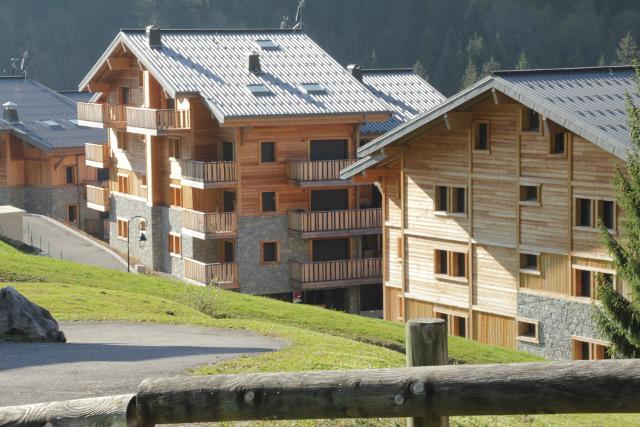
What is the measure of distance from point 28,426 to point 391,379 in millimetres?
2175

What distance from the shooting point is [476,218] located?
37.9m

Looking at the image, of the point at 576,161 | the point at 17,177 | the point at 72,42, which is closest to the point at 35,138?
the point at 17,177

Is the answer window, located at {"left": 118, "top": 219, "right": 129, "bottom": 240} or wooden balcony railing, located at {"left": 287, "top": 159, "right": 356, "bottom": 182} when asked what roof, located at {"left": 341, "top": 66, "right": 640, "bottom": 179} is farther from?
window, located at {"left": 118, "top": 219, "right": 129, "bottom": 240}

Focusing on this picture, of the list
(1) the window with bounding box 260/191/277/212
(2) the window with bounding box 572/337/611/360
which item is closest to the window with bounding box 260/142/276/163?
(1) the window with bounding box 260/191/277/212

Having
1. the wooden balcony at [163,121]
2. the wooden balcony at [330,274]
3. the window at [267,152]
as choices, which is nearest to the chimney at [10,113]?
the wooden balcony at [163,121]

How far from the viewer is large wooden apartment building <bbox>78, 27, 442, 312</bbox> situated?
50094mm

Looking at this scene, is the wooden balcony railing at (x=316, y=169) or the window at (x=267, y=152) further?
the window at (x=267, y=152)

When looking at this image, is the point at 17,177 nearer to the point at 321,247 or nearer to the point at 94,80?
the point at 94,80

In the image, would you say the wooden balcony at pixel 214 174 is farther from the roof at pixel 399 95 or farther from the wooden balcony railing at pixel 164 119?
the roof at pixel 399 95

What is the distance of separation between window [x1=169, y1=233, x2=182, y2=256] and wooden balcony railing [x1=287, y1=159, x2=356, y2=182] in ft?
19.7

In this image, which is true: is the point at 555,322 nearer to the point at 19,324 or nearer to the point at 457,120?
the point at 457,120

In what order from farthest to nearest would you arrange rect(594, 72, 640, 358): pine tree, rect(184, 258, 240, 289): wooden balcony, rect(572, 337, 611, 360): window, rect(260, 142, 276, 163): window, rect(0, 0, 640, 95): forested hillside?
rect(0, 0, 640, 95): forested hillside
rect(260, 142, 276, 163): window
rect(184, 258, 240, 289): wooden balcony
rect(572, 337, 611, 360): window
rect(594, 72, 640, 358): pine tree

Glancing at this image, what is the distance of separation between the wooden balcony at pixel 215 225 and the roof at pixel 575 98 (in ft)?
44.9

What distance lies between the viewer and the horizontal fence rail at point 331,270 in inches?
1972
